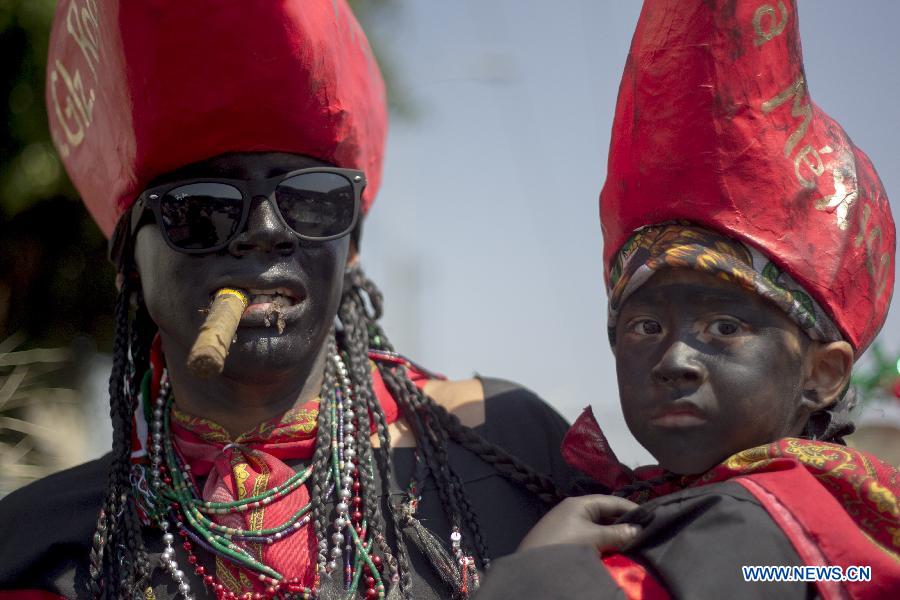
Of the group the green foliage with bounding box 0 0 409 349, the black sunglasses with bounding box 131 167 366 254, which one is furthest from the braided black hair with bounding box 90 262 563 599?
the green foliage with bounding box 0 0 409 349

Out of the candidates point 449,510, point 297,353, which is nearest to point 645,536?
point 449,510

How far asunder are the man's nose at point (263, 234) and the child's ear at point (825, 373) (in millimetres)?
1204

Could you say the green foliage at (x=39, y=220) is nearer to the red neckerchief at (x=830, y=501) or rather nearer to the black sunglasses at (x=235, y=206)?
the black sunglasses at (x=235, y=206)

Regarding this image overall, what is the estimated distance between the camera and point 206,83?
2555mm

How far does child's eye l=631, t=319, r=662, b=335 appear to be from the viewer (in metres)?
2.35

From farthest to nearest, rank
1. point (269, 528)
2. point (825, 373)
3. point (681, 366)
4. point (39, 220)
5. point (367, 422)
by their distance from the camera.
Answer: point (39, 220)
point (367, 422)
point (269, 528)
point (825, 373)
point (681, 366)

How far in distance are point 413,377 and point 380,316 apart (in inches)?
8.3

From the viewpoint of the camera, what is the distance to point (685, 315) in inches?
89.9

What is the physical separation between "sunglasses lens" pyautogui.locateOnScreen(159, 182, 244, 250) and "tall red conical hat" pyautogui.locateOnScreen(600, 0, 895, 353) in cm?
96

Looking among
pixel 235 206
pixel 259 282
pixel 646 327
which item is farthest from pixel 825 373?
pixel 235 206

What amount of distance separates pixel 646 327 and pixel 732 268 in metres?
0.24

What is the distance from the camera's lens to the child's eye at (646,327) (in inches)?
92.4

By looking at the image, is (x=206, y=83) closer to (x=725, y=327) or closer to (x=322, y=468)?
(x=322, y=468)

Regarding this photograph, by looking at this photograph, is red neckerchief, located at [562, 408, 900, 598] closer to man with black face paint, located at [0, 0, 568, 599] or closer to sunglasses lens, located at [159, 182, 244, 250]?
man with black face paint, located at [0, 0, 568, 599]
